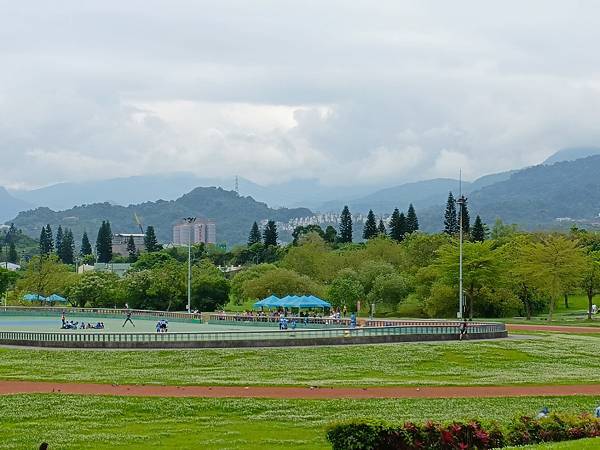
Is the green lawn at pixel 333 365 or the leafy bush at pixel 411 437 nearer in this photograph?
the leafy bush at pixel 411 437

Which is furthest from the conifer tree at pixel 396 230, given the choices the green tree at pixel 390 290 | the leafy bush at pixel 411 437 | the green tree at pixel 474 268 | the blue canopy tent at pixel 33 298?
the leafy bush at pixel 411 437

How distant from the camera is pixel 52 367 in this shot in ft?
159

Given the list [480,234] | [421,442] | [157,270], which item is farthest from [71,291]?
[421,442]

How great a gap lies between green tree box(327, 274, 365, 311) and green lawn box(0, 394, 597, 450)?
231 feet

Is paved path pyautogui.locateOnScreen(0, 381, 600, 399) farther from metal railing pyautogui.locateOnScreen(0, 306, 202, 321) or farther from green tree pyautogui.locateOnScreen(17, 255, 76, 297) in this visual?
green tree pyautogui.locateOnScreen(17, 255, 76, 297)

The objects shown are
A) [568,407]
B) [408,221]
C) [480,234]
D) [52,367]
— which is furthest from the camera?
[408,221]

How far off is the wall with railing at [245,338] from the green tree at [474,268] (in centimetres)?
3637

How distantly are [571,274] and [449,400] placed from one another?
65.1m

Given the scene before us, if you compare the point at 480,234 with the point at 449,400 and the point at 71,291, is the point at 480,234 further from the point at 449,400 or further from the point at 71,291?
the point at 449,400

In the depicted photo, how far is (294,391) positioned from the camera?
38.3 metres

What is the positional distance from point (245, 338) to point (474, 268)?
155 ft

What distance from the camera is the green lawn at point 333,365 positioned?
141 feet

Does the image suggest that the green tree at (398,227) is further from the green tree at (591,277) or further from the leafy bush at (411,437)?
the leafy bush at (411,437)

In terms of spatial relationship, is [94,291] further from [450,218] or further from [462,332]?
[462,332]
